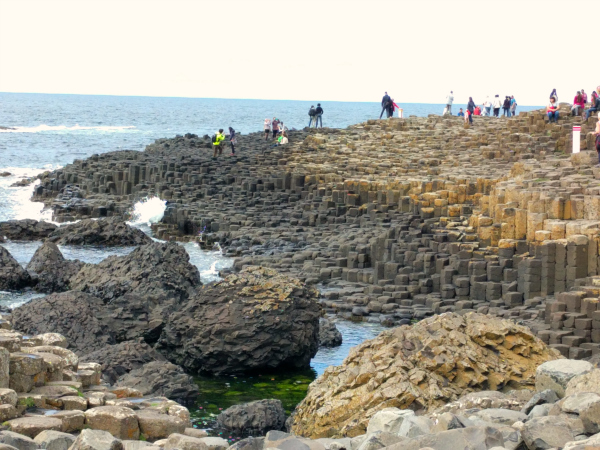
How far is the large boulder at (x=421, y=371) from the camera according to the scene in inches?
463

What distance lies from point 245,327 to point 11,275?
9.31 metres

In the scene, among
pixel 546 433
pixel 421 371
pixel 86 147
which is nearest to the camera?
pixel 546 433

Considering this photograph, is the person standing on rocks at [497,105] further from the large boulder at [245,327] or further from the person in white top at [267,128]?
the large boulder at [245,327]

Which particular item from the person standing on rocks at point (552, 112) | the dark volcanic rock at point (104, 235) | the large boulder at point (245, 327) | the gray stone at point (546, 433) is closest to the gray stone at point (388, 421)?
the gray stone at point (546, 433)

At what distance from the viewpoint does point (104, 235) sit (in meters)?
31.2

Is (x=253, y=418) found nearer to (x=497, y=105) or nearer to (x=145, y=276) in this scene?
(x=145, y=276)

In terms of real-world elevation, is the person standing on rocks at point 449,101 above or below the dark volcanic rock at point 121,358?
above

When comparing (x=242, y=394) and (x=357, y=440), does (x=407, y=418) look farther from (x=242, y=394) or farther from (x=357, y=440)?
(x=242, y=394)

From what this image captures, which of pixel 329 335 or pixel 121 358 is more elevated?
pixel 121 358

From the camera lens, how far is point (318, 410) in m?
12.3

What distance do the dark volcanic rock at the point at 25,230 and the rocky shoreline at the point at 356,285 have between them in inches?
3.6

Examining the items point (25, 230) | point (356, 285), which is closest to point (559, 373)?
point (356, 285)

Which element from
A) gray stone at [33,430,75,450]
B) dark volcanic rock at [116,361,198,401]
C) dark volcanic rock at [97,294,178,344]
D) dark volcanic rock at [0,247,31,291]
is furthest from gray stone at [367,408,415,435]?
dark volcanic rock at [0,247,31,291]

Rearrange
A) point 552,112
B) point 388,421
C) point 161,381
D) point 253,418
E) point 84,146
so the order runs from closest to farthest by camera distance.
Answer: point 388,421
point 253,418
point 161,381
point 552,112
point 84,146
